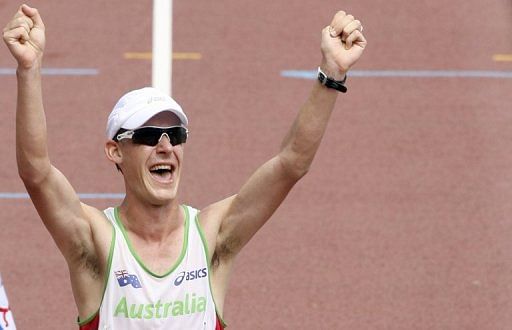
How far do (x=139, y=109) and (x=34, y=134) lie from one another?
16.6 inches

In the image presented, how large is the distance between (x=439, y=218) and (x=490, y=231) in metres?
0.38

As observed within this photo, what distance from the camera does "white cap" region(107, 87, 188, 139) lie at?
16.0ft

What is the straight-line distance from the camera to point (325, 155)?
1062 cm

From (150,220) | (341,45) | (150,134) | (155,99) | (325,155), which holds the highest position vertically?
(341,45)

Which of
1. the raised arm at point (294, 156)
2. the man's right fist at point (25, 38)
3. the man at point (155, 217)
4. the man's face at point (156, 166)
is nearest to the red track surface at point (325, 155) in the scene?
the raised arm at point (294, 156)

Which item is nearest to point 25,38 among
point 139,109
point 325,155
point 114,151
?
point 139,109

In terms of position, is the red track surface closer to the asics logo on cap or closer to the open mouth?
the open mouth

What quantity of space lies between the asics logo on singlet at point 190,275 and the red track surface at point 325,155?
12.1ft

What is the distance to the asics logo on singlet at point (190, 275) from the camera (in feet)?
16.1

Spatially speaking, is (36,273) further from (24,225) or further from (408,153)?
(408,153)

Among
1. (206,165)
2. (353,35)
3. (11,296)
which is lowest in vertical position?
(11,296)

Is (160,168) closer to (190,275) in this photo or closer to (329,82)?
(190,275)

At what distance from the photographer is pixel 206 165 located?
10.5m

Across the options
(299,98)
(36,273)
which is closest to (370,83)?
(299,98)
